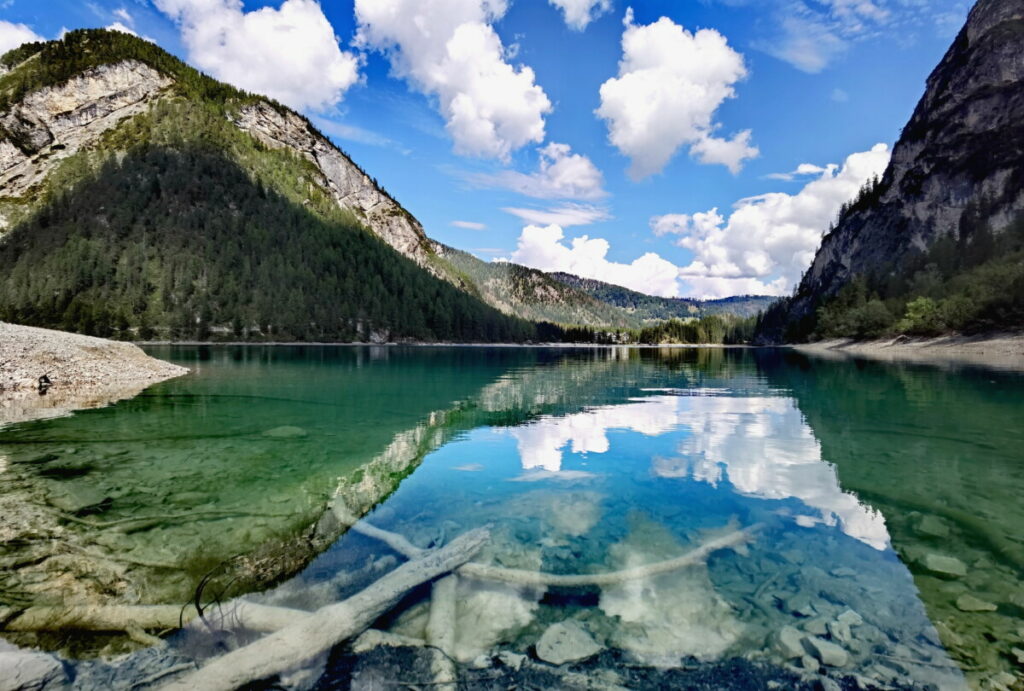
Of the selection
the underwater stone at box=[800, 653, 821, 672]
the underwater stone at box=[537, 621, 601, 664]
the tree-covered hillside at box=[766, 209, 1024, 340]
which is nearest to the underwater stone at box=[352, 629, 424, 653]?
the underwater stone at box=[537, 621, 601, 664]

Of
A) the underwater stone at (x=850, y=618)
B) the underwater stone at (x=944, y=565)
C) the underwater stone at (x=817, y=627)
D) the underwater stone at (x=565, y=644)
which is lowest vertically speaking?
the underwater stone at (x=565, y=644)

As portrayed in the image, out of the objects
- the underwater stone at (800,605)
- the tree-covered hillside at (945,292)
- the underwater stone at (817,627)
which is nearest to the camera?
the underwater stone at (817,627)

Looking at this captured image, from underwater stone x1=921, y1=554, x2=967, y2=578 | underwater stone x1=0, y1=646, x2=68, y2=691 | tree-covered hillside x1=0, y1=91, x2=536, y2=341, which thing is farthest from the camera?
tree-covered hillside x1=0, y1=91, x2=536, y2=341

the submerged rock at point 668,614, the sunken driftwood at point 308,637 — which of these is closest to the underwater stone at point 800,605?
the submerged rock at point 668,614

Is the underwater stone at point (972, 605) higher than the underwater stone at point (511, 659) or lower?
higher

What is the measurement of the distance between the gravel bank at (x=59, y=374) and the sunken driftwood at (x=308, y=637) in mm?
22767

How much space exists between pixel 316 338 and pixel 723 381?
159 meters

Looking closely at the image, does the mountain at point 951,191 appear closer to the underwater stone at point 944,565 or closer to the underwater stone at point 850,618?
the underwater stone at point 944,565

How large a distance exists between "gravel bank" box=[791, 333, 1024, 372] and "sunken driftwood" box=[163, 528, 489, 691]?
69.1 metres

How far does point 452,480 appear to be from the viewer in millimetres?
13906

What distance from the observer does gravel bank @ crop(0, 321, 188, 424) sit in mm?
24953

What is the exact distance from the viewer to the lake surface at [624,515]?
6.48 m

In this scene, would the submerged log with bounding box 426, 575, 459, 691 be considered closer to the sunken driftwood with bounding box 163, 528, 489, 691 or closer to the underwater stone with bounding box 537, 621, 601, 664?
the sunken driftwood with bounding box 163, 528, 489, 691

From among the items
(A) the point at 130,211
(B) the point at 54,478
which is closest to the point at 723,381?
(B) the point at 54,478
